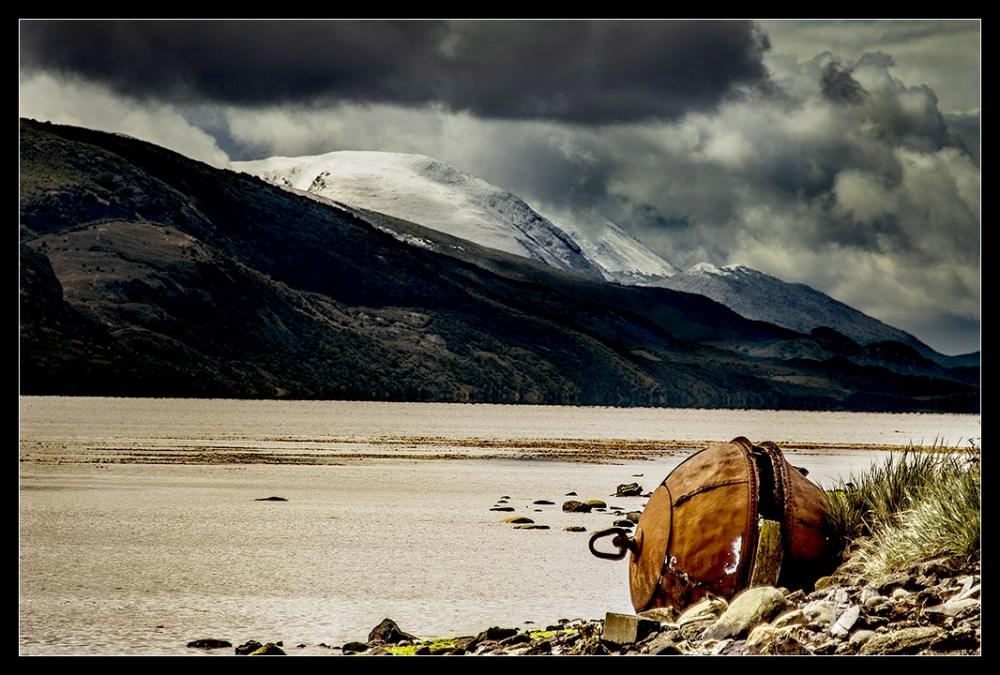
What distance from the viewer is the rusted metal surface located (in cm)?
1098

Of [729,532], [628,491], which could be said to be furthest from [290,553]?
[628,491]

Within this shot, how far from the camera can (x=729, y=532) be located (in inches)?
433

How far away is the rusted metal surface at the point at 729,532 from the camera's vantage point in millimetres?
10977

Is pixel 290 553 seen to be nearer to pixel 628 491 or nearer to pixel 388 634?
pixel 388 634

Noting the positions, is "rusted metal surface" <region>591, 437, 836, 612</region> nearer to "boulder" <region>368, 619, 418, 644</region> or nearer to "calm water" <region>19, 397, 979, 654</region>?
"boulder" <region>368, 619, 418, 644</region>

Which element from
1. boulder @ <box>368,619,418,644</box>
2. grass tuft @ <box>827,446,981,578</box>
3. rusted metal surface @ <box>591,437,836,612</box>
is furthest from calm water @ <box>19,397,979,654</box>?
rusted metal surface @ <box>591,437,836,612</box>

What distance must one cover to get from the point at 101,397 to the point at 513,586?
143041mm

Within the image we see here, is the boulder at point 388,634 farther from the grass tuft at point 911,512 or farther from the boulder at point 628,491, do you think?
the boulder at point 628,491

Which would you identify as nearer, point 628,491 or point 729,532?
point 729,532

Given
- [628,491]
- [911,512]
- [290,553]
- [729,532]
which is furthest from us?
[628,491]

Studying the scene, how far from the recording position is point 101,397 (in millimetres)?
149000

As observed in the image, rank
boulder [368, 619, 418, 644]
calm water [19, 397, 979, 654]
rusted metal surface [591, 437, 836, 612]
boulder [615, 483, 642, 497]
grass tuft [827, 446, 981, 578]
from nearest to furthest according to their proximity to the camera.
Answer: grass tuft [827, 446, 981, 578] < rusted metal surface [591, 437, 836, 612] < boulder [368, 619, 418, 644] < calm water [19, 397, 979, 654] < boulder [615, 483, 642, 497]
